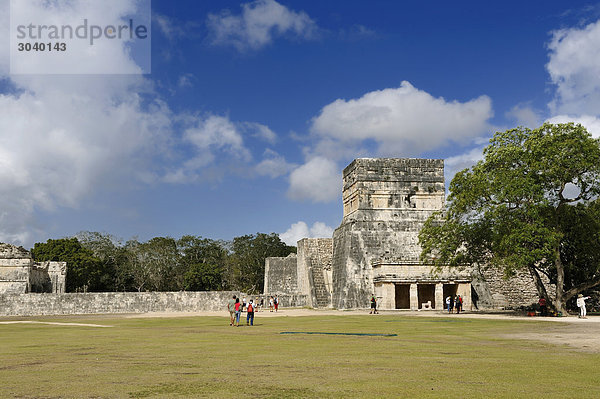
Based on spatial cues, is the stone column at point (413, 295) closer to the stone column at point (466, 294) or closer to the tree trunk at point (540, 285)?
the stone column at point (466, 294)

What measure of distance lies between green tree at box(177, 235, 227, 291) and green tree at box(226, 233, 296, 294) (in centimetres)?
169

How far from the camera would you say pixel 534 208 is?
21750 mm

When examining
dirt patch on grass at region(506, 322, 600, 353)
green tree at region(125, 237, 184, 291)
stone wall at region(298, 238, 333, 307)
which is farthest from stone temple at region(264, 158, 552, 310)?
green tree at region(125, 237, 184, 291)

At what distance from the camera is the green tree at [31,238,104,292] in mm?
52531

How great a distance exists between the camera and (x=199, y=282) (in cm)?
5591

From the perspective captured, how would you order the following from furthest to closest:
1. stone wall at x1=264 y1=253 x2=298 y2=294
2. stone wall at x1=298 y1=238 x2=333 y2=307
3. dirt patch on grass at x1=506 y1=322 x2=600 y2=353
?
stone wall at x1=264 y1=253 x2=298 y2=294 < stone wall at x1=298 y1=238 x2=333 y2=307 < dirt patch on grass at x1=506 y1=322 x2=600 y2=353

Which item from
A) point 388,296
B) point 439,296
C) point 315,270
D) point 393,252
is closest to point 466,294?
point 439,296

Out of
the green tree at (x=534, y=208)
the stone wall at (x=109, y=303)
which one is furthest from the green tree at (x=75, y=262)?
the green tree at (x=534, y=208)

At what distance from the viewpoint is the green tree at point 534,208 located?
21797mm

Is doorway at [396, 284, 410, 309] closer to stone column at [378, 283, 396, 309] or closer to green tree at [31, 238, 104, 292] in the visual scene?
stone column at [378, 283, 396, 309]

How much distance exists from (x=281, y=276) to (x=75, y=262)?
20.4 m

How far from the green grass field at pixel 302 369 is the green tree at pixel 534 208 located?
11549 mm

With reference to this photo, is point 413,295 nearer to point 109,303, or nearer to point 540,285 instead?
point 540,285

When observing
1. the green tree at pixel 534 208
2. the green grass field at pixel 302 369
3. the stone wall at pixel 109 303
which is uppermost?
the green tree at pixel 534 208
